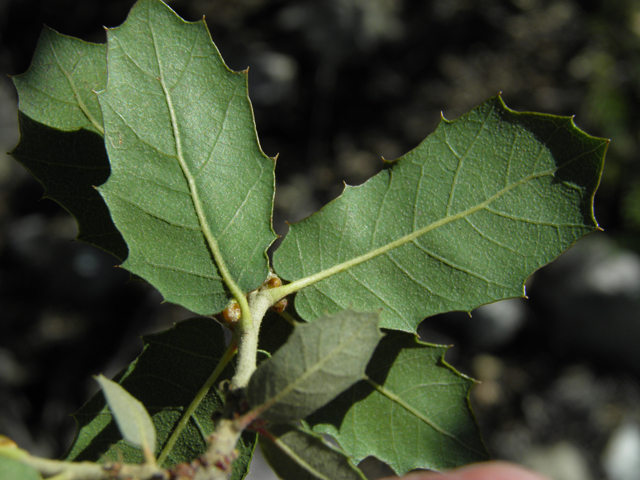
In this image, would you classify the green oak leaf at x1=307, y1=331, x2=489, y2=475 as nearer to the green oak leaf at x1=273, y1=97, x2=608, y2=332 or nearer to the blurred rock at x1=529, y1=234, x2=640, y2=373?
the green oak leaf at x1=273, y1=97, x2=608, y2=332

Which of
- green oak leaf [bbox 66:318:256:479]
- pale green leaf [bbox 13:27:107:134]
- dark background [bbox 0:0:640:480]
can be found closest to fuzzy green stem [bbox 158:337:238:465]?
green oak leaf [bbox 66:318:256:479]

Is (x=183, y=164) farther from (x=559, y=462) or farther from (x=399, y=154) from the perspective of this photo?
(x=559, y=462)

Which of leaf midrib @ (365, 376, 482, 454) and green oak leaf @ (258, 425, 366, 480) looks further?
leaf midrib @ (365, 376, 482, 454)

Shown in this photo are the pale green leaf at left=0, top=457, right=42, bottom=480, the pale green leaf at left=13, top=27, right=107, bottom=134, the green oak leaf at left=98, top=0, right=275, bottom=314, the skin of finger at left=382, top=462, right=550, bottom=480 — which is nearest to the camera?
the pale green leaf at left=0, top=457, right=42, bottom=480

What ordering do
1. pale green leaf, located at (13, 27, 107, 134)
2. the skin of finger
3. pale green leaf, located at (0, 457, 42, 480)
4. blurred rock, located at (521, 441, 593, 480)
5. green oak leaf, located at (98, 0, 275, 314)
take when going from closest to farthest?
pale green leaf, located at (0, 457, 42, 480) → green oak leaf, located at (98, 0, 275, 314) → pale green leaf, located at (13, 27, 107, 134) → the skin of finger → blurred rock, located at (521, 441, 593, 480)

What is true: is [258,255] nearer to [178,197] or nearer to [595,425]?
[178,197]

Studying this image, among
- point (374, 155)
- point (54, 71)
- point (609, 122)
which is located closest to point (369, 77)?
point (374, 155)

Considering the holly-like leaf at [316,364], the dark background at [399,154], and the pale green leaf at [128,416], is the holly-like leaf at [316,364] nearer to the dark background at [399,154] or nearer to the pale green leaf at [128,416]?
the pale green leaf at [128,416]

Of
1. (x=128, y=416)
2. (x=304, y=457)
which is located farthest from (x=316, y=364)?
(x=128, y=416)
